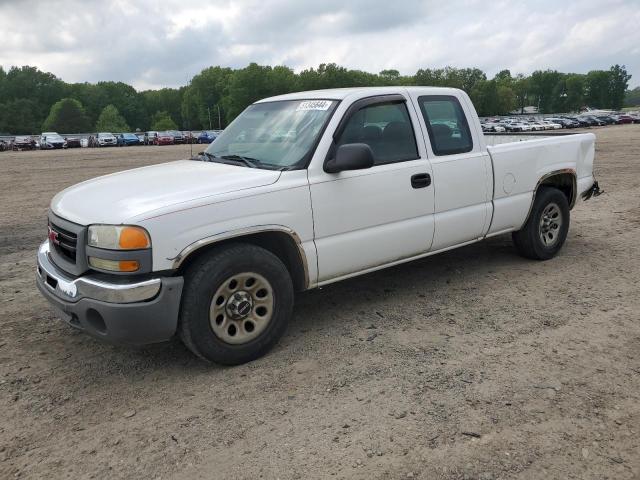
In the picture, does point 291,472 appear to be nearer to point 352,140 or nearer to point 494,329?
point 494,329

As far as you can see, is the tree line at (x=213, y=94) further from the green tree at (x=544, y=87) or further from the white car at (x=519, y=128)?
the white car at (x=519, y=128)

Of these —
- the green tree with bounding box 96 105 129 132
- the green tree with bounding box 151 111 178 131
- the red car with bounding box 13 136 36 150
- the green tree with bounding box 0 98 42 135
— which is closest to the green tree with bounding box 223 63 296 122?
the green tree with bounding box 151 111 178 131

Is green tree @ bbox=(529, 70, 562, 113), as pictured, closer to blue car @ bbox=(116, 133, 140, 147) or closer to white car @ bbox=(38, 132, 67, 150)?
blue car @ bbox=(116, 133, 140, 147)

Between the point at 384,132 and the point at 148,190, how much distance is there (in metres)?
1.97

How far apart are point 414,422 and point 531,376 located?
3.14 ft

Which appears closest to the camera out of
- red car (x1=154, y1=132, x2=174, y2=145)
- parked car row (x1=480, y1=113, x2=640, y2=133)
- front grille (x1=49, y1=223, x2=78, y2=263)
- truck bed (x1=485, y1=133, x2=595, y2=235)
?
front grille (x1=49, y1=223, x2=78, y2=263)

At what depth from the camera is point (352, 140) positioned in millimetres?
4434

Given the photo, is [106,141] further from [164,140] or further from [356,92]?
[356,92]

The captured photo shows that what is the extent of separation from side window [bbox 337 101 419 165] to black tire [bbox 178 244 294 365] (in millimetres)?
1159

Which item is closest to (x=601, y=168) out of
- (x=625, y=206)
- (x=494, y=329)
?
(x=625, y=206)

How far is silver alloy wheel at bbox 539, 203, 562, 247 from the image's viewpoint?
608 centimetres

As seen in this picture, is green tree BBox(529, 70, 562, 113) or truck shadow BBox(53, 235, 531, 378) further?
green tree BBox(529, 70, 562, 113)

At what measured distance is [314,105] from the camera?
4551 mm

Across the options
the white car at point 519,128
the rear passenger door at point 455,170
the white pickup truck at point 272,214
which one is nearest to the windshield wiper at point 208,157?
the white pickup truck at point 272,214
